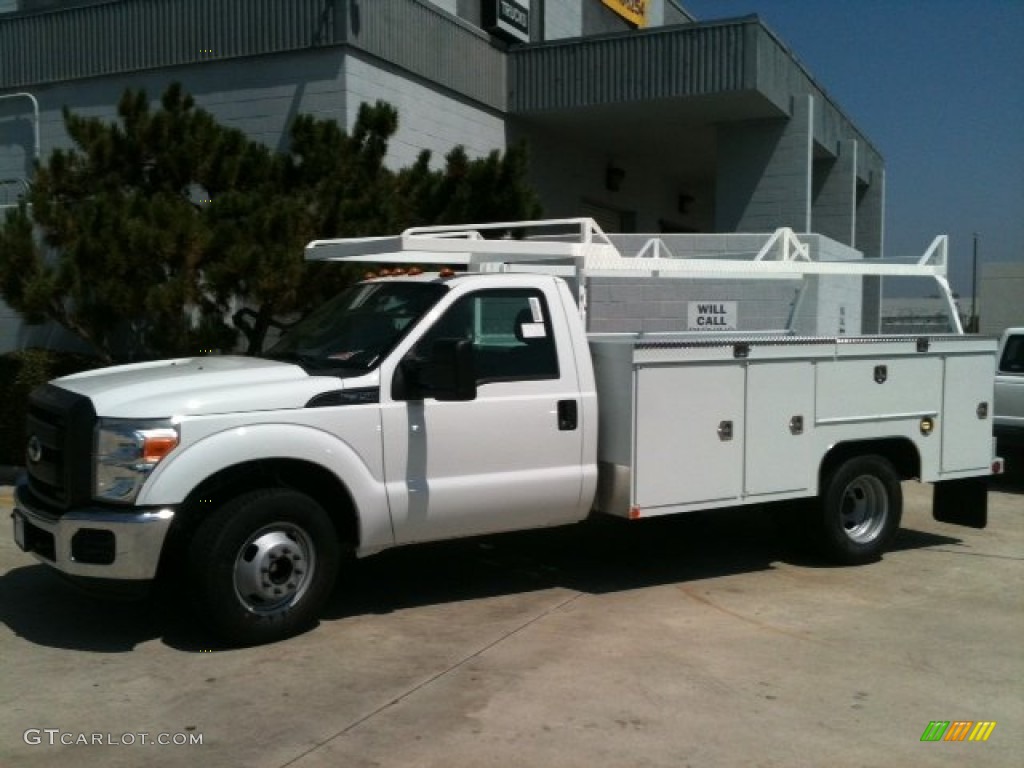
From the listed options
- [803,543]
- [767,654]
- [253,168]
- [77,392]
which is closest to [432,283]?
[77,392]

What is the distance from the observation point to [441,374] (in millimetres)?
6203

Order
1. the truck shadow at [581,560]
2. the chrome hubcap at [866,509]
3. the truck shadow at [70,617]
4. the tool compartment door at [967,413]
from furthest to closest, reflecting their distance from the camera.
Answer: the tool compartment door at [967,413], the chrome hubcap at [866,509], the truck shadow at [581,560], the truck shadow at [70,617]

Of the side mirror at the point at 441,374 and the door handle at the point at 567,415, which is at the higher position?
the side mirror at the point at 441,374

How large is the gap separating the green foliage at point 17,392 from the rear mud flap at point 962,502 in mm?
8693

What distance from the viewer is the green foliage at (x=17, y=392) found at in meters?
11.7

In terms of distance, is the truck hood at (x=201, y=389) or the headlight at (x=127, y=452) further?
the truck hood at (x=201, y=389)

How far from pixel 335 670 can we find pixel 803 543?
407cm

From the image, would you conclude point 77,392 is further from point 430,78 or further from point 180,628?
point 430,78

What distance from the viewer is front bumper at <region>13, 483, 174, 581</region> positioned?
5539mm

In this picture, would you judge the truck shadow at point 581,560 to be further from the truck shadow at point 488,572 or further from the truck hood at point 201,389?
the truck hood at point 201,389

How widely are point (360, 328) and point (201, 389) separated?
1.19 meters

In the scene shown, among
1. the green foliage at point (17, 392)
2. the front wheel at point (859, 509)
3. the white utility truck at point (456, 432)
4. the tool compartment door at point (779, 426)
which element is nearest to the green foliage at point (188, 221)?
the green foliage at point (17, 392)

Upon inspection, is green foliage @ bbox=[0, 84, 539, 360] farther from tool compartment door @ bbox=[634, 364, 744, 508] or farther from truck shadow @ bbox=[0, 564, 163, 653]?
tool compartment door @ bbox=[634, 364, 744, 508]

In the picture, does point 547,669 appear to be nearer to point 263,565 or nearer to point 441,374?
point 263,565
